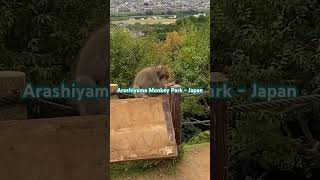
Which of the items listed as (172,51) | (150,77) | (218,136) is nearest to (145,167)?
(150,77)

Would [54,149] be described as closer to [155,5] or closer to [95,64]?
[95,64]

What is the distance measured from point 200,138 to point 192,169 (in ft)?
1.34

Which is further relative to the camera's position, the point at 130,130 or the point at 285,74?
the point at 130,130

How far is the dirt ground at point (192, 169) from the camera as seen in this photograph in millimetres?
3240

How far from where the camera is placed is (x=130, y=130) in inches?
124

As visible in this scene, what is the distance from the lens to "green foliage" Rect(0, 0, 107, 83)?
9.18 ft

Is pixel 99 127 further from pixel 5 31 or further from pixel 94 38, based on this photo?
pixel 5 31

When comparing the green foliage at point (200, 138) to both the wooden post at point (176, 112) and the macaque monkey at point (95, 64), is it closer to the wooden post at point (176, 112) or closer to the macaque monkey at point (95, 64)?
the wooden post at point (176, 112)

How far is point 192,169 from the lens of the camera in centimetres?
333

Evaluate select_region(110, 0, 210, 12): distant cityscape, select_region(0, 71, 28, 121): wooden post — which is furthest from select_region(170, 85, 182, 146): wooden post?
select_region(0, 71, 28, 121): wooden post

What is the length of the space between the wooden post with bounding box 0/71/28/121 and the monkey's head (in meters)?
2.33

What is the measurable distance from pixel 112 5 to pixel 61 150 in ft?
5.94

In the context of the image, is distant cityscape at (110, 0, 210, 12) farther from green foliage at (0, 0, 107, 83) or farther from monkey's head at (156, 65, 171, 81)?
monkey's head at (156, 65, 171, 81)

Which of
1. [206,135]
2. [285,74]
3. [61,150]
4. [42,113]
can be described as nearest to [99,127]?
[61,150]
